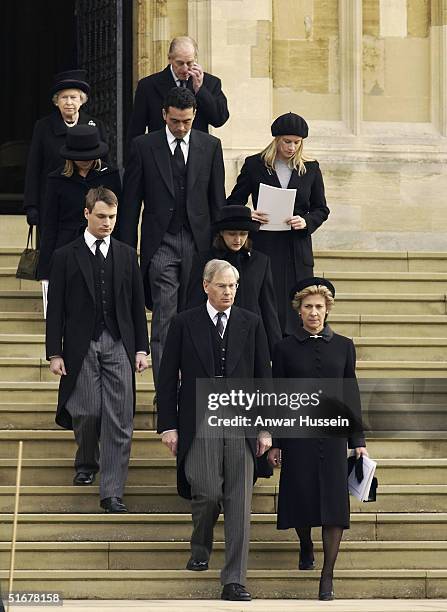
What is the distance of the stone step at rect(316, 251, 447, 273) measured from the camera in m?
16.5

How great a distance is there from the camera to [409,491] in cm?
1303

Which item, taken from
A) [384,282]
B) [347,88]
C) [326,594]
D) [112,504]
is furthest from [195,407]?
[347,88]

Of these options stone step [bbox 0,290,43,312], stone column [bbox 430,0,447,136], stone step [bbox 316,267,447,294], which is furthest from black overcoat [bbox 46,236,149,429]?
stone column [bbox 430,0,447,136]

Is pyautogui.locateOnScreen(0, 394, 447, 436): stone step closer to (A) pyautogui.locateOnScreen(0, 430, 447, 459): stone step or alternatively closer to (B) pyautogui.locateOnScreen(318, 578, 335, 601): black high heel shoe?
(A) pyautogui.locateOnScreen(0, 430, 447, 459): stone step

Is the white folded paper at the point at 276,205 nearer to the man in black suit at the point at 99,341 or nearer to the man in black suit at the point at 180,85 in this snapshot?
the man in black suit at the point at 180,85

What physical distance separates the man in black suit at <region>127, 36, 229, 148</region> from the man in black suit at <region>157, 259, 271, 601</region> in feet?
6.94

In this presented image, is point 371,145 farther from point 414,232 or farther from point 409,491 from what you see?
point 409,491

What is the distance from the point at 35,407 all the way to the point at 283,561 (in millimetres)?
2171

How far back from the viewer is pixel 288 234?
45.4ft

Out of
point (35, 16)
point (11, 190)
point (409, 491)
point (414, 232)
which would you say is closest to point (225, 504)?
point (409, 491)

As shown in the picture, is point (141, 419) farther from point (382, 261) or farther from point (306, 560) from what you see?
point (382, 261)

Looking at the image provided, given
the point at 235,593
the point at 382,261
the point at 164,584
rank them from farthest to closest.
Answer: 1. the point at 382,261
2. the point at 164,584
3. the point at 235,593

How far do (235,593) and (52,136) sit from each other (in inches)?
161

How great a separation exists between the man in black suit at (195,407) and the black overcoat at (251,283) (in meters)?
0.43
